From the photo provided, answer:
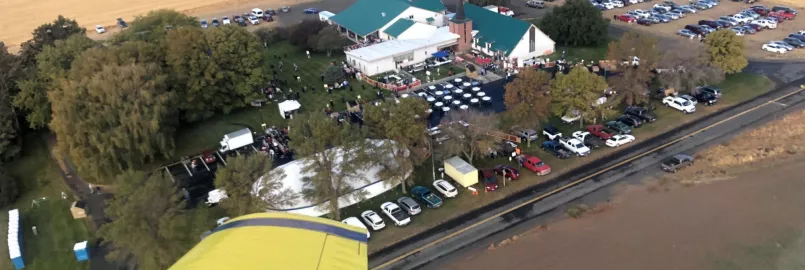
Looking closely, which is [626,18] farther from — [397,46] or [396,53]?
[396,53]

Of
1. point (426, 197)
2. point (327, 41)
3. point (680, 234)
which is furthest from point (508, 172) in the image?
point (327, 41)

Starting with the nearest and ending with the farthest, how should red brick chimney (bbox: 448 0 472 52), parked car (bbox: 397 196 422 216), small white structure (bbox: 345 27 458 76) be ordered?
parked car (bbox: 397 196 422 216) → small white structure (bbox: 345 27 458 76) → red brick chimney (bbox: 448 0 472 52)

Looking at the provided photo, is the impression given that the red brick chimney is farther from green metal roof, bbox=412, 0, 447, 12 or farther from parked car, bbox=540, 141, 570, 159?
parked car, bbox=540, 141, 570, 159

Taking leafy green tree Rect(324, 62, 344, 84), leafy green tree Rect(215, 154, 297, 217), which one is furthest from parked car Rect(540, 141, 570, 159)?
leafy green tree Rect(324, 62, 344, 84)

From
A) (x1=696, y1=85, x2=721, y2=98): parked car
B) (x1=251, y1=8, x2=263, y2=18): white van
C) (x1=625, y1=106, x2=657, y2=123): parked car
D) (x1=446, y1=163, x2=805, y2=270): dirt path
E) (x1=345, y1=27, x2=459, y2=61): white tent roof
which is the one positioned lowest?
(x1=446, y1=163, x2=805, y2=270): dirt path

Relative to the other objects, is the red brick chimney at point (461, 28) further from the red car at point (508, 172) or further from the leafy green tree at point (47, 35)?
the leafy green tree at point (47, 35)

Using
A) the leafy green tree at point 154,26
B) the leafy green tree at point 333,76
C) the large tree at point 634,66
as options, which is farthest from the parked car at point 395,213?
the leafy green tree at point 154,26

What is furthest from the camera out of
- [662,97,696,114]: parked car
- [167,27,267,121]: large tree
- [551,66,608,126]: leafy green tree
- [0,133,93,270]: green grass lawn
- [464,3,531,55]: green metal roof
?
[464,3,531,55]: green metal roof
